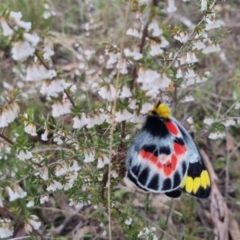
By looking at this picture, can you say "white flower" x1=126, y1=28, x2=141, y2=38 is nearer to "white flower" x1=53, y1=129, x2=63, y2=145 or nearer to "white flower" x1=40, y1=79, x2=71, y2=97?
"white flower" x1=40, y1=79, x2=71, y2=97

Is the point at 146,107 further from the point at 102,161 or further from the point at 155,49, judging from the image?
the point at 102,161

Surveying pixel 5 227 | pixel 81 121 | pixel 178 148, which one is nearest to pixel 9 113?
pixel 81 121

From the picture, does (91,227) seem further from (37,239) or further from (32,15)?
(32,15)

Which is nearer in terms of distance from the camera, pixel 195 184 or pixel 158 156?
pixel 158 156

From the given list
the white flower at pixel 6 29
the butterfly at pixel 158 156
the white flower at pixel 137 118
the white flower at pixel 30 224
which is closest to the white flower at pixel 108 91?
the white flower at pixel 137 118

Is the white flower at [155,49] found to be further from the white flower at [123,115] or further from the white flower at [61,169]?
the white flower at [61,169]

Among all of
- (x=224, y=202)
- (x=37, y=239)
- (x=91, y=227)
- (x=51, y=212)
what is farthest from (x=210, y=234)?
(x=37, y=239)

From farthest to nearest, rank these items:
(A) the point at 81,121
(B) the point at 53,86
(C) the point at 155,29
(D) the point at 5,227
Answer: (D) the point at 5,227
(A) the point at 81,121
(B) the point at 53,86
(C) the point at 155,29
